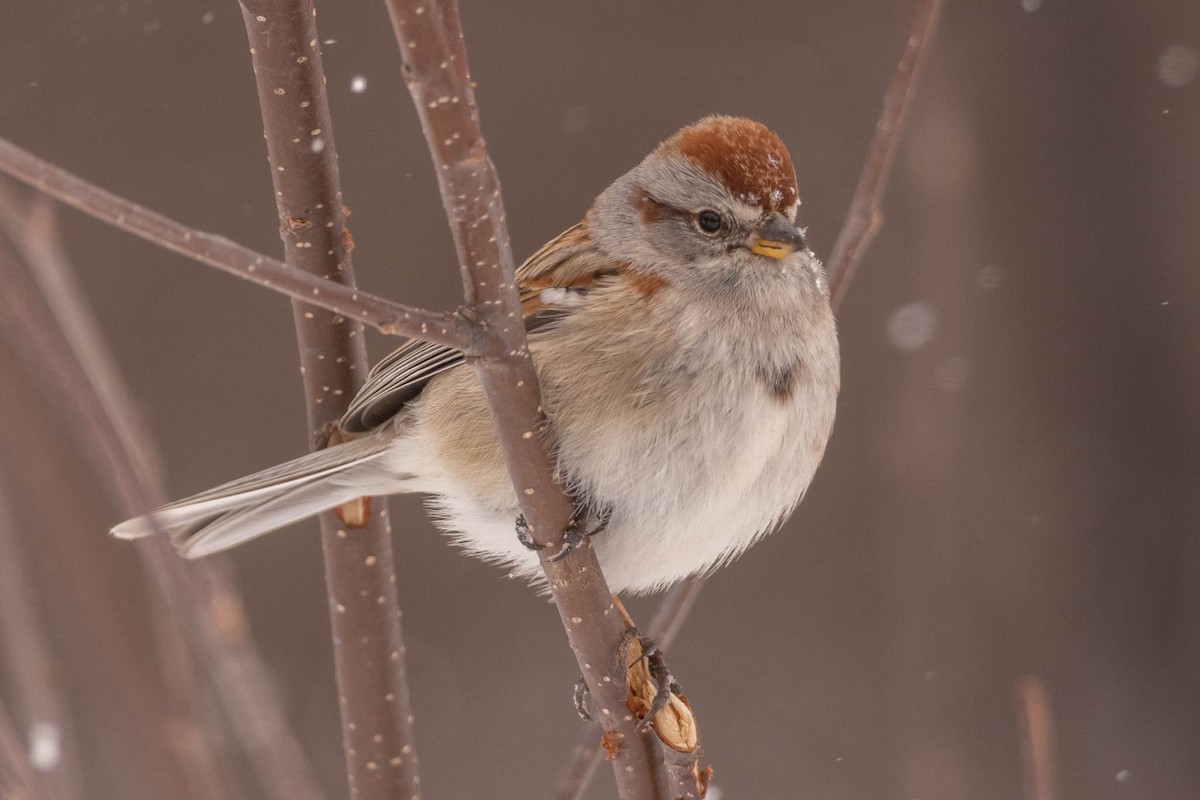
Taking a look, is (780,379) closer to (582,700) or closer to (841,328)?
(582,700)

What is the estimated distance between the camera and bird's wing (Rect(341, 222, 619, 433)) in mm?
2979

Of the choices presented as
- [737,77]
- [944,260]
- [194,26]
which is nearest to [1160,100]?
[737,77]

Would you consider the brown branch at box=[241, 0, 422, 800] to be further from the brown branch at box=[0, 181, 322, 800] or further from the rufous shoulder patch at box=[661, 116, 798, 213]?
the rufous shoulder patch at box=[661, 116, 798, 213]

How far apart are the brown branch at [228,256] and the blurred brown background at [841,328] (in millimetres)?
4010

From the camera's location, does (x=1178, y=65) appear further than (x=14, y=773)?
Yes

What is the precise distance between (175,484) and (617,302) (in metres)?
3.71

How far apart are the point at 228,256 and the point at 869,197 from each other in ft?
4.77

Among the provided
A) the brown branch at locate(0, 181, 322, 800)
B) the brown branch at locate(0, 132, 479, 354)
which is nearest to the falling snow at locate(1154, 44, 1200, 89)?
the brown branch at locate(0, 132, 479, 354)

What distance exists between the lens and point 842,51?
6117 millimetres

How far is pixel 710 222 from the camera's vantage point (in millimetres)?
3125

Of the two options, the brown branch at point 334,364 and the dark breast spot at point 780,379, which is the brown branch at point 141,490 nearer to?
the brown branch at point 334,364

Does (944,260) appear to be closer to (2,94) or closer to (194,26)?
(194,26)

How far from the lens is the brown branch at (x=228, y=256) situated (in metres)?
1.43

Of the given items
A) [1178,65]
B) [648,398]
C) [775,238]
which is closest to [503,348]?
[648,398]
